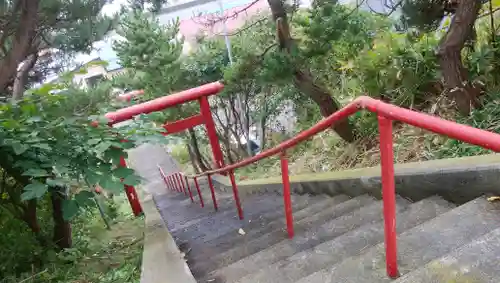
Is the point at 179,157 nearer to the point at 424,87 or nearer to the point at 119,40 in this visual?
the point at 119,40

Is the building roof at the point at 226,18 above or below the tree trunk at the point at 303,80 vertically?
above

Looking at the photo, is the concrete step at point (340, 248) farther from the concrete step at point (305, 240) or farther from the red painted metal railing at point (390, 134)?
the red painted metal railing at point (390, 134)

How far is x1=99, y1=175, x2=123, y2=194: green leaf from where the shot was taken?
210cm

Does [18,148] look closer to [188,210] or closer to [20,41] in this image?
[20,41]

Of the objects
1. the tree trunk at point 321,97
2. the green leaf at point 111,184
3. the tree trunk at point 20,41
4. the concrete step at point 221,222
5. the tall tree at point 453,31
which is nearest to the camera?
the green leaf at point 111,184

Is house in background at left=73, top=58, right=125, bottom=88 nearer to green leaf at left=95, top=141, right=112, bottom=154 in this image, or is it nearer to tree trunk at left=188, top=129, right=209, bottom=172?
green leaf at left=95, top=141, right=112, bottom=154

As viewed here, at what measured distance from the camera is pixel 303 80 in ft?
14.4

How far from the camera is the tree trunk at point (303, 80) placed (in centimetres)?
395

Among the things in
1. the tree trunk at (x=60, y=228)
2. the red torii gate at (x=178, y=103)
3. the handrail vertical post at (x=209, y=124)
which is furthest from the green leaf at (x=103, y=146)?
the handrail vertical post at (x=209, y=124)

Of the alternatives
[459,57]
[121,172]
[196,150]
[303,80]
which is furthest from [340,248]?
[196,150]

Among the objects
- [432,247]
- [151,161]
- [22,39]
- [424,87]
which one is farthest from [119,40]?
[432,247]

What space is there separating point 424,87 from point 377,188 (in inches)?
72.5

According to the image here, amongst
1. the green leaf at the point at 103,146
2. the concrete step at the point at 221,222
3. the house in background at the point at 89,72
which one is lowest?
the concrete step at the point at 221,222

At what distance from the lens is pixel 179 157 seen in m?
12.4
